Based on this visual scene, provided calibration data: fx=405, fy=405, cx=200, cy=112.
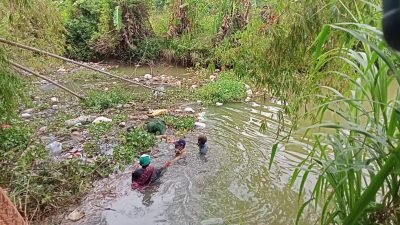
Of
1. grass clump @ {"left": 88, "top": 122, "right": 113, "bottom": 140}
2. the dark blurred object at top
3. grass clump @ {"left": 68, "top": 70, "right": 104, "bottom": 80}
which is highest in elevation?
the dark blurred object at top

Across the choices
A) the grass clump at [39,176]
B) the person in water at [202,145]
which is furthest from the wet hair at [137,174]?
the person in water at [202,145]

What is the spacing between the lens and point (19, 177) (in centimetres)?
342

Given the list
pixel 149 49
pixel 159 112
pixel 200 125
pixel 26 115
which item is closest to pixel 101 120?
pixel 159 112

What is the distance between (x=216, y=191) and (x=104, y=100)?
3394mm

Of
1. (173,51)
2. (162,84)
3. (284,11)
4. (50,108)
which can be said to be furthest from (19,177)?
(173,51)

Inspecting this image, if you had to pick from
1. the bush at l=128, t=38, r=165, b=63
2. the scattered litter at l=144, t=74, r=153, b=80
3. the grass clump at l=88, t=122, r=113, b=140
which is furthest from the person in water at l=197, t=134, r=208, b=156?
the bush at l=128, t=38, r=165, b=63

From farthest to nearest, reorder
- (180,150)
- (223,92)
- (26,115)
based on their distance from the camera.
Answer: (223,92)
(26,115)
(180,150)

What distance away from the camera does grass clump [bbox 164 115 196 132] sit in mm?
5512

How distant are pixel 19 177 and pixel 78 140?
1.65 m

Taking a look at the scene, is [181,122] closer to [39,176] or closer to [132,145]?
[132,145]

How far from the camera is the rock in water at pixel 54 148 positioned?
4.58 m

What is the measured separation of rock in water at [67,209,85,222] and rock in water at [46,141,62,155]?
138 cm

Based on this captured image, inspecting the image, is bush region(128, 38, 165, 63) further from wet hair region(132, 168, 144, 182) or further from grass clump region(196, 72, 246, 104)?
wet hair region(132, 168, 144, 182)

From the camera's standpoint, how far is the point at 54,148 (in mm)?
4633
